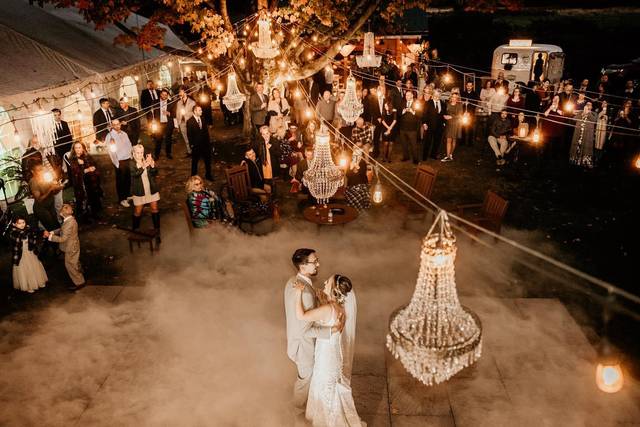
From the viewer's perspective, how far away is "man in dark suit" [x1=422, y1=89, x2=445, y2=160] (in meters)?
12.6

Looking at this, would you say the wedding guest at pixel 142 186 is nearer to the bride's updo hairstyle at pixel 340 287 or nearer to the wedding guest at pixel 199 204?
the wedding guest at pixel 199 204

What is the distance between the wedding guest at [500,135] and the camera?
12.4m

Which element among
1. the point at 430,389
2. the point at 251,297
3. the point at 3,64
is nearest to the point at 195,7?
the point at 3,64

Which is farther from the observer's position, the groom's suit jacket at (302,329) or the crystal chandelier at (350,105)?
the crystal chandelier at (350,105)

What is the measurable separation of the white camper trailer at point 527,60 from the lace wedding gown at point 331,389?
58.8 ft

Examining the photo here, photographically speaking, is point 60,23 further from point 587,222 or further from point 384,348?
point 587,222

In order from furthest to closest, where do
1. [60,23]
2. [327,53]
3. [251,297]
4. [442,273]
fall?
1. [60,23]
2. [327,53]
3. [251,297]
4. [442,273]

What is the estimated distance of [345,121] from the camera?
1234 centimetres

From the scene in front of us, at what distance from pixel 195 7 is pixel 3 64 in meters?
4.67

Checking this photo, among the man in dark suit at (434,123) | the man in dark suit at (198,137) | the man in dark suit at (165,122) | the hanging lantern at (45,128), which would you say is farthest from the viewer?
the man in dark suit at (165,122)

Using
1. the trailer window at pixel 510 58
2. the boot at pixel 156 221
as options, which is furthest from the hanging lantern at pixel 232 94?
the trailer window at pixel 510 58

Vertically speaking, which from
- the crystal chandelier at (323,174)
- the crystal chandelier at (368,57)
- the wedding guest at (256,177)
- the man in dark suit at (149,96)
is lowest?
the wedding guest at (256,177)

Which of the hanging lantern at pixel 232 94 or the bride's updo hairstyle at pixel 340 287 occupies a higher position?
the hanging lantern at pixel 232 94

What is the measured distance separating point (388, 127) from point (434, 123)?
45.8 inches
